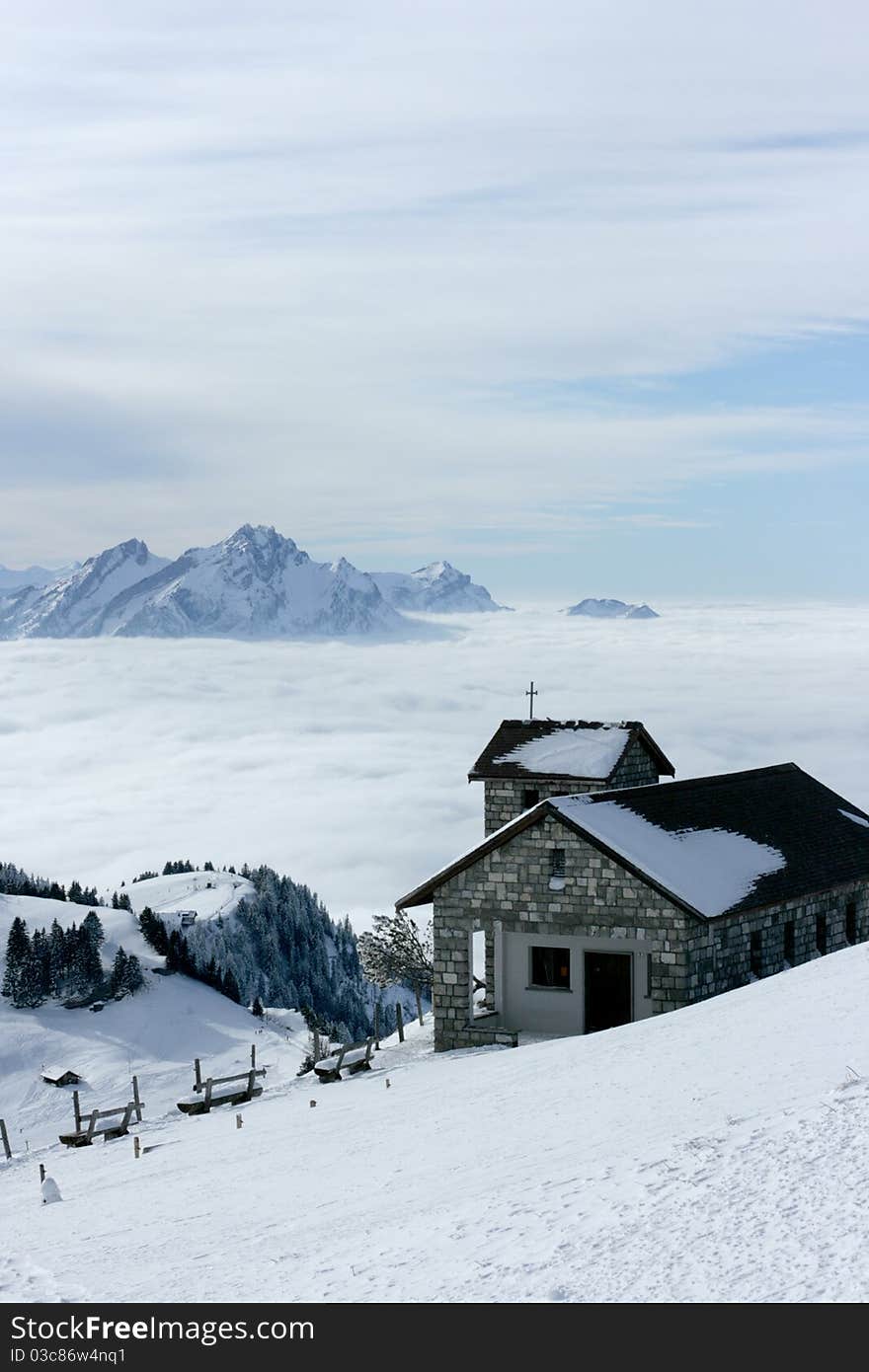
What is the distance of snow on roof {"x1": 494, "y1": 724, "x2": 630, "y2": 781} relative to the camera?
137ft

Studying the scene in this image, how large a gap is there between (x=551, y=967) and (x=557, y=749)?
9081mm

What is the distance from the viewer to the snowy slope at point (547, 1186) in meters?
14.7

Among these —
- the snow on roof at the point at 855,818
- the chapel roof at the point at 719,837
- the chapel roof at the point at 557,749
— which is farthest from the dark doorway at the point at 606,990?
the snow on roof at the point at 855,818

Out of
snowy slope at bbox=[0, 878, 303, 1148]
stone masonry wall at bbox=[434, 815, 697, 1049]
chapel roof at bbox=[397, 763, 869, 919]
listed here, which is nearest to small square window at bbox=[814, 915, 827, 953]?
chapel roof at bbox=[397, 763, 869, 919]

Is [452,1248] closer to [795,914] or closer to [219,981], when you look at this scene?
[795,914]

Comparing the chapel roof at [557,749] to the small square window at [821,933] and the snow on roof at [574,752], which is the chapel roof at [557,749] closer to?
the snow on roof at [574,752]

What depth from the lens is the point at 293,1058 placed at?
125688 mm

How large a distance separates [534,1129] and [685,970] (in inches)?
439

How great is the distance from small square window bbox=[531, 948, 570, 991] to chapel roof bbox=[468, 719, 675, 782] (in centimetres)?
740

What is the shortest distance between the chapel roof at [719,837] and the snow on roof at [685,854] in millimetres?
41

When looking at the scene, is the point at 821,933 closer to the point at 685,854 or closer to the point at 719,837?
the point at 719,837

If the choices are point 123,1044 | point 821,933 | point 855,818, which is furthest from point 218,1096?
point 123,1044

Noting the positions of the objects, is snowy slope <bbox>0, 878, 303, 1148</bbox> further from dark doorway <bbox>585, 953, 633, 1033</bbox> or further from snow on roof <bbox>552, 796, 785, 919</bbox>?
snow on roof <bbox>552, 796, 785, 919</bbox>

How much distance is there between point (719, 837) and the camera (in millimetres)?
37344
